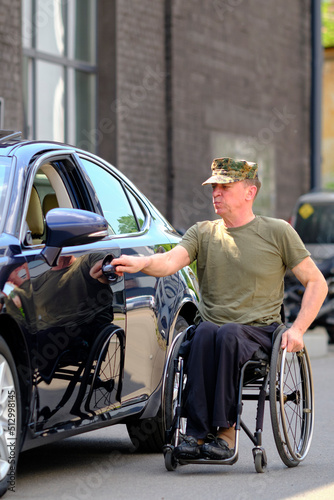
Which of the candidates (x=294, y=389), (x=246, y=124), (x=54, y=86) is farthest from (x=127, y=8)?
(x=294, y=389)

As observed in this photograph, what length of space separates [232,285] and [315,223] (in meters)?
10.0

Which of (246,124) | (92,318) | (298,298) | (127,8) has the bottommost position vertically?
(298,298)

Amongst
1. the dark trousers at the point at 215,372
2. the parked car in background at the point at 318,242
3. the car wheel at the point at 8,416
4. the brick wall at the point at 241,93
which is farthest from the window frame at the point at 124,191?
the brick wall at the point at 241,93

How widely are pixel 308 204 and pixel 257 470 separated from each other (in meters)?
10.6

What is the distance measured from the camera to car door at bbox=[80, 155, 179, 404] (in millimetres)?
5816

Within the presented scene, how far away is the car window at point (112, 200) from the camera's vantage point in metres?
6.05

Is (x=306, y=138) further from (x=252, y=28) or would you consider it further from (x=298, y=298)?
(x=298, y=298)

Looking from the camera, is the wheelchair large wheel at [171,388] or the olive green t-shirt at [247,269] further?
the olive green t-shirt at [247,269]

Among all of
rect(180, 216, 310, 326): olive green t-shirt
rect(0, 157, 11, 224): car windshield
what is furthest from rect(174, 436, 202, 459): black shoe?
rect(0, 157, 11, 224): car windshield

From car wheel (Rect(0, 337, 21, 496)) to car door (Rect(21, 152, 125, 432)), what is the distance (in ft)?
0.42

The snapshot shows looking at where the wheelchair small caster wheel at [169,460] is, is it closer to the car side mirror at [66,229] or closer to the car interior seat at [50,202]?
the car side mirror at [66,229]

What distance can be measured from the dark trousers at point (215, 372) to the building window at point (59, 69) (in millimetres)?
9767

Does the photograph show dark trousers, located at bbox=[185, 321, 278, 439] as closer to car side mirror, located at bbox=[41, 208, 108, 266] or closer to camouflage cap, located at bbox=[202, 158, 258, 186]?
camouflage cap, located at bbox=[202, 158, 258, 186]

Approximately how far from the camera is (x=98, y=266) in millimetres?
5504
